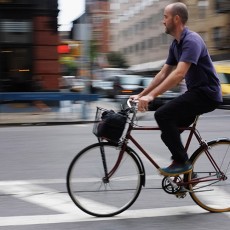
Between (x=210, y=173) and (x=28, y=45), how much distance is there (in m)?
16.2

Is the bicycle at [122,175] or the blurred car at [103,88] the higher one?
the bicycle at [122,175]

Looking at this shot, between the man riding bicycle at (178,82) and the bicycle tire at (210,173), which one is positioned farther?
the bicycle tire at (210,173)

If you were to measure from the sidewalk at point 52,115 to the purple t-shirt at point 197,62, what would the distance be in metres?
10.9

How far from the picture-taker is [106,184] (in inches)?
191

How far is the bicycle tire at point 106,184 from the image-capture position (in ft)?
15.6

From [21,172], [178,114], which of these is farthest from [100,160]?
[21,172]

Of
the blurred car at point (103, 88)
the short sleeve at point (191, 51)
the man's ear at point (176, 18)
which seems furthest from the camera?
the blurred car at point (103, 88)

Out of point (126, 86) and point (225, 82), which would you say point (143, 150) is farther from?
point (126, 86)

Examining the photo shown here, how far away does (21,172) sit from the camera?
23.8 ft

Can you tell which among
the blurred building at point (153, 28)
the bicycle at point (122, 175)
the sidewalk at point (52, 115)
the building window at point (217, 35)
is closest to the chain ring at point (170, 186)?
the bicycle at point (122, 175)

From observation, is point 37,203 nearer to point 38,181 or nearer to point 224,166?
point 38,181

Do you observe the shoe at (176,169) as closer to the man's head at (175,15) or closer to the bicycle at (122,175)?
the bicycle at (122,175)

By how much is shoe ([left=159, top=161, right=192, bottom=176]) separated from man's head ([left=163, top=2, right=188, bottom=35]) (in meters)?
1.19

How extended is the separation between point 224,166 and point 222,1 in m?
39.4
